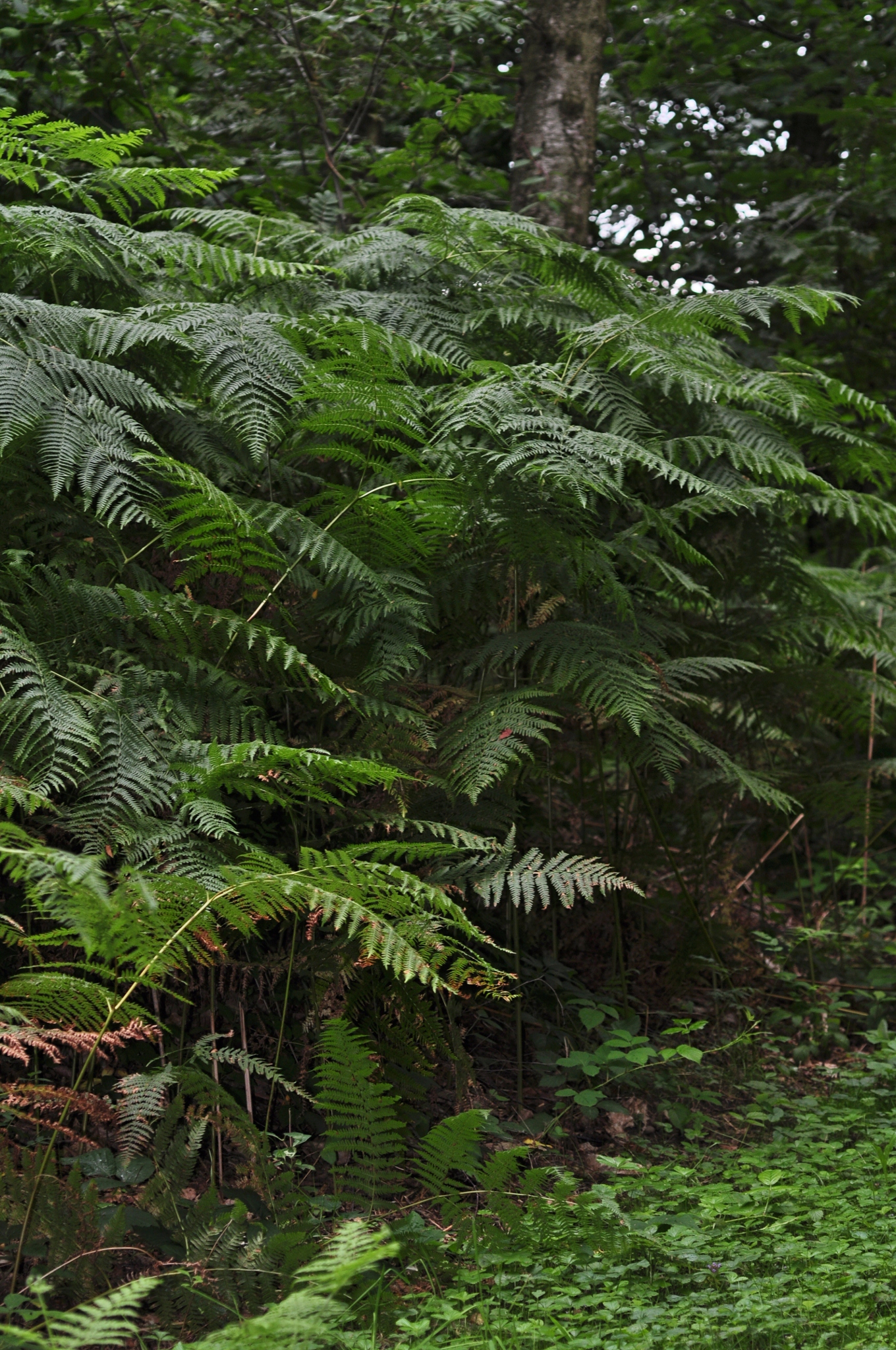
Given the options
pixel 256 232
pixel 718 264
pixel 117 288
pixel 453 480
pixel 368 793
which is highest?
pixel 718 264

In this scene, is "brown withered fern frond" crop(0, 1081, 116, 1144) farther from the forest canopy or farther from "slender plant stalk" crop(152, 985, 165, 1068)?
"slender plant stalk" crop(152, 985, 165, 1068)

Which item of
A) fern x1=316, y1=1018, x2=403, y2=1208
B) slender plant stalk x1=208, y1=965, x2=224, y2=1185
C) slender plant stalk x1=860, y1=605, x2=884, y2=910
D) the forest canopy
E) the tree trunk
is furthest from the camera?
the tree trunk

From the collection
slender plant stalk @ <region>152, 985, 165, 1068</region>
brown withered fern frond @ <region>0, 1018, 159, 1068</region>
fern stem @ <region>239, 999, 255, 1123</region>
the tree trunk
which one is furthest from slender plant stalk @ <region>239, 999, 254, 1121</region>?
the tree trunk

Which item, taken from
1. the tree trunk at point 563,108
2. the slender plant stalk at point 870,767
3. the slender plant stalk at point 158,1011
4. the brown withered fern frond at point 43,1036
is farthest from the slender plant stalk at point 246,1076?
the tree trunk at point 563,108

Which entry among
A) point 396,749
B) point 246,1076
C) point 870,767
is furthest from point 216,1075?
point 870,767

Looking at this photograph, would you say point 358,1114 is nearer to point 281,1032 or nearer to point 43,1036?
point 281,1032

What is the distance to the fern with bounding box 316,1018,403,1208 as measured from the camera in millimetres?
1968

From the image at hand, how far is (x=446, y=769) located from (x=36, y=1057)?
38.9 inches

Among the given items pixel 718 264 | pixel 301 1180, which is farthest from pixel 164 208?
pixel 718 264

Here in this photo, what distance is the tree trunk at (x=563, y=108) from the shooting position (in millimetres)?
4160

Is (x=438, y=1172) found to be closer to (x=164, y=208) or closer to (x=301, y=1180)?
(x=301, y=1180)

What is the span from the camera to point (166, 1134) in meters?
1.95

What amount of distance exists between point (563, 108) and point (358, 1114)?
3.74m

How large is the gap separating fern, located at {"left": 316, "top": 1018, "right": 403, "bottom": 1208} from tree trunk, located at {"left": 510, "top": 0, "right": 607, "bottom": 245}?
3.23m
